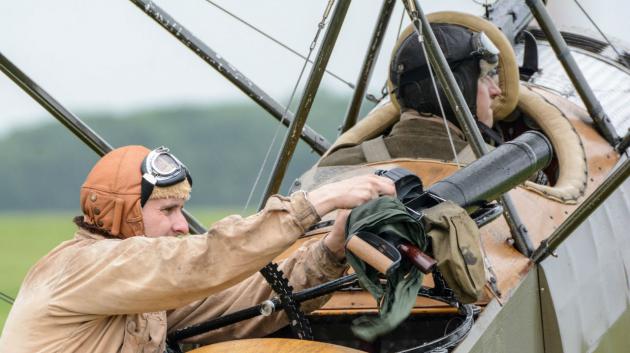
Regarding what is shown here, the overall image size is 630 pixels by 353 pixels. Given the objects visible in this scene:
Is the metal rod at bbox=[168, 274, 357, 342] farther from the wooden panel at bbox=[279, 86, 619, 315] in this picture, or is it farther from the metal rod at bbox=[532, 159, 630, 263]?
the metal rod at bbox=[532, 159, 630, 263]

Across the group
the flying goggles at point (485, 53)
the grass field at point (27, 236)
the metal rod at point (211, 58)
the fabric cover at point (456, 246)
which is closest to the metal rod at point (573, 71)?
the flying goggles at point (485, 53)

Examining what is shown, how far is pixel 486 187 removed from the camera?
4668 millimetres

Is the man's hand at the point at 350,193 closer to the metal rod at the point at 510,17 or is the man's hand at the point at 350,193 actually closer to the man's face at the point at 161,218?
the man's face at the point at 161,218

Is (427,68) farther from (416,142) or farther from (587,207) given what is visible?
(587,207)

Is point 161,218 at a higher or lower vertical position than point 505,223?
higher

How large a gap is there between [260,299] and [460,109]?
1066 millimetres

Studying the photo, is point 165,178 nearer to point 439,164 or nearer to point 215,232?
point 215,232

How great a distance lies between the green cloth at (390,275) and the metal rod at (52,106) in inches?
126

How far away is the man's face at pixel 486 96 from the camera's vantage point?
21.1 ft

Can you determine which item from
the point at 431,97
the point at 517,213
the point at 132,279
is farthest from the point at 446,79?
the point at 132,279

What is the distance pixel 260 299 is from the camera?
5.28 metres

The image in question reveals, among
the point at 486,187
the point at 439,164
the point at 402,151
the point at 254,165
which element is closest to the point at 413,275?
the point at 486,187

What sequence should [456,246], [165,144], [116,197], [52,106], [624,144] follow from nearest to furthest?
1. [456,246]
2. [116,197]
3. [624,144]
4. [52,106]
5. [165,144]

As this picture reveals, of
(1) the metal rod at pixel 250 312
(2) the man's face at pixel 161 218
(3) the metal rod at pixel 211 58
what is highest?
(3) the metal rod at pixel 211 58
